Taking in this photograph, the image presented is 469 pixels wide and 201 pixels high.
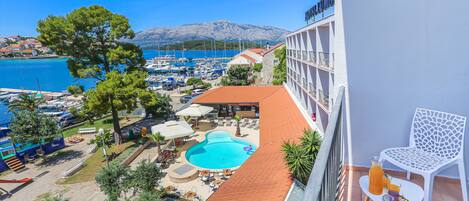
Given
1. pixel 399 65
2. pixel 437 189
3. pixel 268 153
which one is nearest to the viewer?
pixel 437 189

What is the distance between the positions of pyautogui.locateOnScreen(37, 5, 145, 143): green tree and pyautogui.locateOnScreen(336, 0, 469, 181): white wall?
55.7ft

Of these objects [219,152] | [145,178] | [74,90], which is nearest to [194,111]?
[219,152]

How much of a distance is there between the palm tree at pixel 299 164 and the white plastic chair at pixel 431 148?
4953 mm

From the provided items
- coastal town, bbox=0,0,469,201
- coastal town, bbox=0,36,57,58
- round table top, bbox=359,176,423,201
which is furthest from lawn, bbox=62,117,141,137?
coastal town, bbox=0,36,57,58

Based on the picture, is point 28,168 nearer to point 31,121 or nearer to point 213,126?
point 31,121

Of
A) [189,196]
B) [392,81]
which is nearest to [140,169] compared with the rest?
[189,196]

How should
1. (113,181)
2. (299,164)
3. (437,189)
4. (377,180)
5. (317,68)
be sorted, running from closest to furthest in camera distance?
(377,180) → (437,189) → (299,164) → (113,181) → (317,68)

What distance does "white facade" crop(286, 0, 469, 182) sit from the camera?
3.87 m

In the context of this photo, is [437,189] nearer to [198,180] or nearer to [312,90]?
[312,90]

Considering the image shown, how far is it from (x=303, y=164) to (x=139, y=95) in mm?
13914

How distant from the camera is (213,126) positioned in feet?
79.8

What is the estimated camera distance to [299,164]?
9.00m

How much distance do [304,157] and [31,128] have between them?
19.7 metres

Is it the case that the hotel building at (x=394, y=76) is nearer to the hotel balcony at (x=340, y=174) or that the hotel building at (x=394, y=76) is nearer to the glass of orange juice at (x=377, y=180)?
the hotel balcony at (x=340, y=174)
